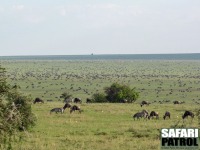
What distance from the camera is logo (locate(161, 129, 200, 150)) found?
1873 centimetres

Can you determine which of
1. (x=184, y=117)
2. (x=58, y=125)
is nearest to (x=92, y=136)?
(x=58, y=125)

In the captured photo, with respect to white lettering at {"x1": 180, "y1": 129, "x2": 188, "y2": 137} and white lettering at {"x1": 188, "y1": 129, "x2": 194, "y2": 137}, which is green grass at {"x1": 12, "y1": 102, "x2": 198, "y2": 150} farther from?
white lettering at {"x1": 180, "y1": 129, "x2": 188, "y2": 137}

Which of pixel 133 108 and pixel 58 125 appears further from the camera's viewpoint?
pixel 133 108

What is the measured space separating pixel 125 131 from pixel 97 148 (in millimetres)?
6410

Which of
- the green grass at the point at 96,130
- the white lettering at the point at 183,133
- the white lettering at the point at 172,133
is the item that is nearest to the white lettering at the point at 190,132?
the white lettering at the point at 183,133

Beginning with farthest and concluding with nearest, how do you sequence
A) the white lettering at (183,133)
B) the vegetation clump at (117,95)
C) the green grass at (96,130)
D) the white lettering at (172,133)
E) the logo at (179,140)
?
the vegetation clump at (117,95) < the green grass at (96,130) < the white lettering at (183,133) < the white lettering at (172,133) < the logo at (179,140)

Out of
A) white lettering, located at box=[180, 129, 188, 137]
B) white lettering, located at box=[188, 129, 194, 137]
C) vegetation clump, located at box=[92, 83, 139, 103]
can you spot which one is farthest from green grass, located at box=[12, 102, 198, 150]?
vegetation clump, located at box=[92, 83, 139, 103]

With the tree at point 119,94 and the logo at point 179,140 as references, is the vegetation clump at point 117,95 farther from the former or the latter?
the logo at point 179,140

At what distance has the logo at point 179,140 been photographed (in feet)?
61.4

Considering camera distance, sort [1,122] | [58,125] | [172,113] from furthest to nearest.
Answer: [172,113] → [58,125] → [1,122]

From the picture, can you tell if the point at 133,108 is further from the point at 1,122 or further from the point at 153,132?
the point at 1,122

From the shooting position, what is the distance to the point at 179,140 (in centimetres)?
1866

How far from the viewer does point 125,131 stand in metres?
29.3

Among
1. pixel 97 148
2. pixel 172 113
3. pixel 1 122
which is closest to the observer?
pixel 1 122
